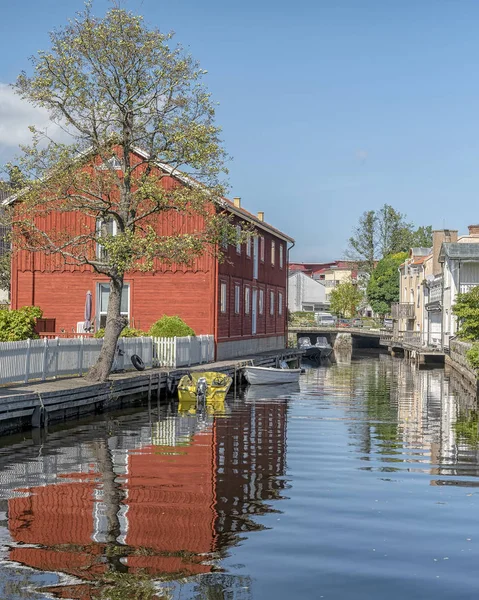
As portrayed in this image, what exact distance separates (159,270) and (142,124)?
49.0 feet

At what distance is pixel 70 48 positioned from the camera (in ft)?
97.1

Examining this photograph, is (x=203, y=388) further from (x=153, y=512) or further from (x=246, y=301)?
(x=246, y=301)

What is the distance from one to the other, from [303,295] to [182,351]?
4937 inches

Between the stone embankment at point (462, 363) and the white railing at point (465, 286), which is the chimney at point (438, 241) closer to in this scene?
the white railing at point (465, 286)

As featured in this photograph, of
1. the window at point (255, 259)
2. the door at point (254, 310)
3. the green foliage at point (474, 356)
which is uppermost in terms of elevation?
the window at point (255, 259)

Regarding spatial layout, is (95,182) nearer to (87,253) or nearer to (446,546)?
(87,253)

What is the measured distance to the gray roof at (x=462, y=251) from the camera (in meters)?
69.8

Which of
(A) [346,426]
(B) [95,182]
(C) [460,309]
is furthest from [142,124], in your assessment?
(C) [460,309]

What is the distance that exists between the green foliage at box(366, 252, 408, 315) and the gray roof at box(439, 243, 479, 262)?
165 ft

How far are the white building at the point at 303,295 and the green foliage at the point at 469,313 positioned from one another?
10432cm

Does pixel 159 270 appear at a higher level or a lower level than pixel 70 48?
lower

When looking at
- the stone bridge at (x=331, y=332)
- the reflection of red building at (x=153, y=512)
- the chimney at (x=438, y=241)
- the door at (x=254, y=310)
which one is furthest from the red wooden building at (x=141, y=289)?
the stone bridge at (x=331, y=332)

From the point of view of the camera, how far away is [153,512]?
46.4 ft

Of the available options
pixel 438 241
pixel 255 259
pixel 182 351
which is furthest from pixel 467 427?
pixel 438 241
